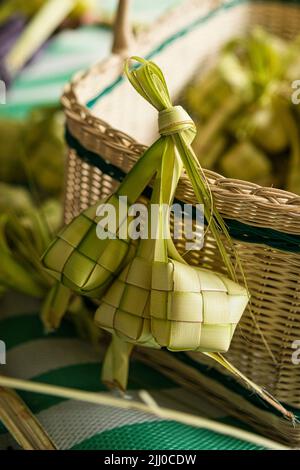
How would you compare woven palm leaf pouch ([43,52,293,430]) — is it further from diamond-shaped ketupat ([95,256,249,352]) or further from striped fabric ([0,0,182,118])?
striped fabric ([0,0,182,118])

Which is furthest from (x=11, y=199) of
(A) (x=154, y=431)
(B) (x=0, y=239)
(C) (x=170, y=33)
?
(A) (x=154, y=431)

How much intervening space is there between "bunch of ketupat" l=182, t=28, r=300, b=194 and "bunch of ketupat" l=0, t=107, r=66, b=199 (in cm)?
19

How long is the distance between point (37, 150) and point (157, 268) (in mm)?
475

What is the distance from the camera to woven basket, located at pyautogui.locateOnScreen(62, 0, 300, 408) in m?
0.50

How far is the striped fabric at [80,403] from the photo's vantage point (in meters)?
0.58

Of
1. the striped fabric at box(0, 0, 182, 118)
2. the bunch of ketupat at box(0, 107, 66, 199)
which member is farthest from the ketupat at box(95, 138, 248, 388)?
the striped fabric at box(0, 0, 182, 118)

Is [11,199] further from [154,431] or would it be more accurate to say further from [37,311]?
[154,431]

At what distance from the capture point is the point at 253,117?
88 cm

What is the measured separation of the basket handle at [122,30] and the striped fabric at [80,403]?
1.02 feet

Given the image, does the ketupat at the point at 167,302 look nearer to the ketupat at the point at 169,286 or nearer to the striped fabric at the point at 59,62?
the ketupat at the point at 169,286

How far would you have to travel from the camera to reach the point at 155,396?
2.09 feet

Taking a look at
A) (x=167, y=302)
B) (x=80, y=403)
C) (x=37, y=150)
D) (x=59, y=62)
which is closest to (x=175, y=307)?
(x=167, y=302)

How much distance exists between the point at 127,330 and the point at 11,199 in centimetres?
42

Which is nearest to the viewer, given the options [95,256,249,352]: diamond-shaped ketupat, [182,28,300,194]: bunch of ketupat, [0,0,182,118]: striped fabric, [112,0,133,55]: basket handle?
[95,256,249,352]: diamond-shaped ketupat
